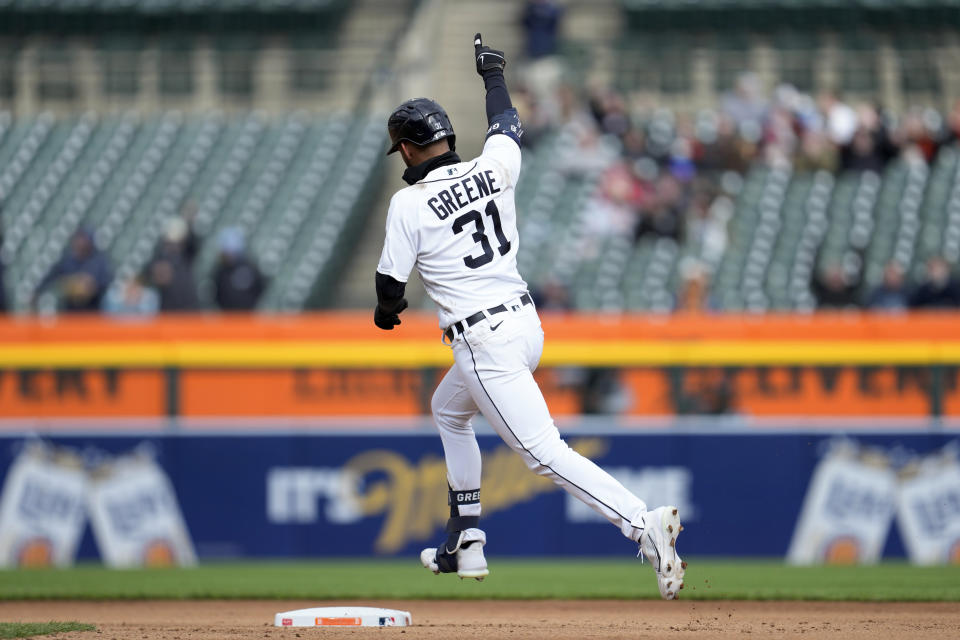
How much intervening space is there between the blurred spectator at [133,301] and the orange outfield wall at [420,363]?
31.3 inches

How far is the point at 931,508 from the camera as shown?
11.1 m

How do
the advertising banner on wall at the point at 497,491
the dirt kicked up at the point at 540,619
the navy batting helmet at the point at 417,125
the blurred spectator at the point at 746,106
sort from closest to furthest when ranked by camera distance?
the navy batting helmet at the point at 417,125, the dirt kicked up at the point at 540,619, the advertising banner on wall at the point at 497,491, the blurred spectator at the point at 746,106

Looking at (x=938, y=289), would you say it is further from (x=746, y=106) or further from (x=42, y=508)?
A: (x=42, y=508)

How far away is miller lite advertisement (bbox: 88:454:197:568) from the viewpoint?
11.5m

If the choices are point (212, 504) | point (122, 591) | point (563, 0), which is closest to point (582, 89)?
point (563, 0)

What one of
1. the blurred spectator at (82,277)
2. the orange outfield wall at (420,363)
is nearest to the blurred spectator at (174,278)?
the blurred spectator at (82,277)

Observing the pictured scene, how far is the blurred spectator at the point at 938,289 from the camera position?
43.2 feet

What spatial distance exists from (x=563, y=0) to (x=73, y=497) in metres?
10.3

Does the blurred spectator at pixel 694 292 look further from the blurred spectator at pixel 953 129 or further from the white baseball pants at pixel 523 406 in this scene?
the white baseball pants at pixel 523 406

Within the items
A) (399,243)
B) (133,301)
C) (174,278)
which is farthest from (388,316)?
(133,301)

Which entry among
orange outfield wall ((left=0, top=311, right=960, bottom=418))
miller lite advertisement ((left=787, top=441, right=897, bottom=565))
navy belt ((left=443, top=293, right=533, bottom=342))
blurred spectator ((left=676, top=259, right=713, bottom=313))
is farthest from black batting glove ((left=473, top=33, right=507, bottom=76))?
blurred spectator ((left=676, top=259, right=713, bottom=313))

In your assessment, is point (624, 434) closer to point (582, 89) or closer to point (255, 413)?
point (255, 413)

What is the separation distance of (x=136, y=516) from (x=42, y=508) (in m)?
0.73

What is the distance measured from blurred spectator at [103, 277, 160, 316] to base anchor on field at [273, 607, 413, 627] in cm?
716
